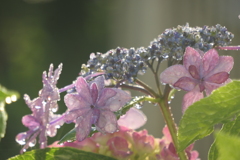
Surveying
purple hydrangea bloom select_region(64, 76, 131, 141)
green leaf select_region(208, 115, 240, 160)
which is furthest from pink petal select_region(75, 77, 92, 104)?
green leaf select_region(208, 115, 240, 160)

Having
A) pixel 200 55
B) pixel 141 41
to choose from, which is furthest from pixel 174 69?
pixel 141 41

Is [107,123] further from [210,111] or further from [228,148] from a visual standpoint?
[228,148]

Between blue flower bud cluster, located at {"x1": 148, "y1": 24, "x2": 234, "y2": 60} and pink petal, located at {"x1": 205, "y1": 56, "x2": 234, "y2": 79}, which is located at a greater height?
blue flower bud cluster, located at {"x1": 148, "y1": 24, "x2": 234, "y2": 60}

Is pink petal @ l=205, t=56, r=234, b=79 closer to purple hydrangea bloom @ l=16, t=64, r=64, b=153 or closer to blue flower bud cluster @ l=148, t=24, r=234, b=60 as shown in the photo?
blue flower bud cluster @ l=148, t=24, r=234, b=60

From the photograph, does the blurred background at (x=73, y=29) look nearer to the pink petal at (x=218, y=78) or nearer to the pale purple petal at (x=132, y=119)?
the pale purple petal at (x=132, y=119)

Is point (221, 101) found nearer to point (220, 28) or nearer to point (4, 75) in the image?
point (220, 28)

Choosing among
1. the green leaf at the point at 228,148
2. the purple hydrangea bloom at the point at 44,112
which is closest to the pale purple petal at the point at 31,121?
the purple hydrangea bloom at the point at 44,112

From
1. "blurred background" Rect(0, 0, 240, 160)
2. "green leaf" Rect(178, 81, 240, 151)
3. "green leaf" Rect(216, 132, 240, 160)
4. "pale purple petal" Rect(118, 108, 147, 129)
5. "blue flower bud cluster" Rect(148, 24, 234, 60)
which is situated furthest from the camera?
"blurred background" Rect(0, 0, 240, 160)
